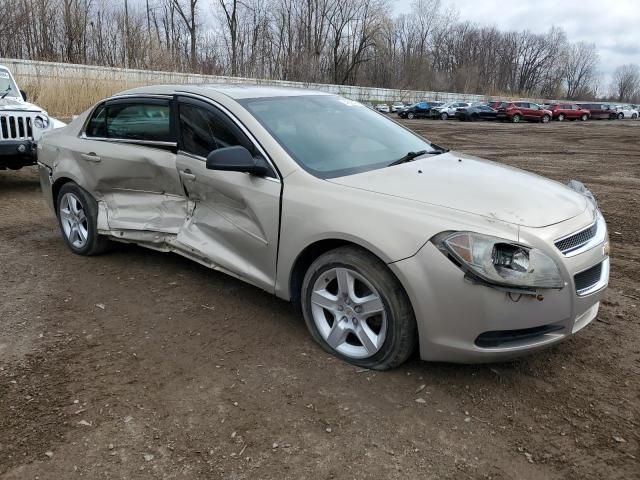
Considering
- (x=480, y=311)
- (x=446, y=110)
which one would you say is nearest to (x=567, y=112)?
(x=446, y=110)

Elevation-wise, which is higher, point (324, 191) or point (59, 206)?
point (324, 191)

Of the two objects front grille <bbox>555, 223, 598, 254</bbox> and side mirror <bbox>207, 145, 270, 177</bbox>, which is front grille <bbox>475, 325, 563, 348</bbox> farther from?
side mirror <bbox>207, 145, 270, 177</bbox>

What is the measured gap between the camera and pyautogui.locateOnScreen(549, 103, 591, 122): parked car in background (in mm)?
44031

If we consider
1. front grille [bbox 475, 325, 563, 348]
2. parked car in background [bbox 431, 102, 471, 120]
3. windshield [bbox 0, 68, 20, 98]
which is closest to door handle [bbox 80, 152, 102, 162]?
front grille [bbox 475, 325, 563, 348]

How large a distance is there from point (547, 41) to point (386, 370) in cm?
11645

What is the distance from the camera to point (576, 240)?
2.90 m

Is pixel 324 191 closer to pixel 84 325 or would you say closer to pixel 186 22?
pixel 84 325

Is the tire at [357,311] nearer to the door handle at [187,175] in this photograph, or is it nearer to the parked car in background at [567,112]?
the door handle at [187,175]

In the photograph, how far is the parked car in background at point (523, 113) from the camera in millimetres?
40219

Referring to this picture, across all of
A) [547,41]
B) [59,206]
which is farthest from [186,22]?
[547,41]

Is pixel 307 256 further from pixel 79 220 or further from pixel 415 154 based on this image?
pixel 79 220

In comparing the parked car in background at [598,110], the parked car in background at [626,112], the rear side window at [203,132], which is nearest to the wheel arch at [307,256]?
the rear side window at [203,132]

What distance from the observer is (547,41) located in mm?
103562

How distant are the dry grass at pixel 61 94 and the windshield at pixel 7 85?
8.46 meters
